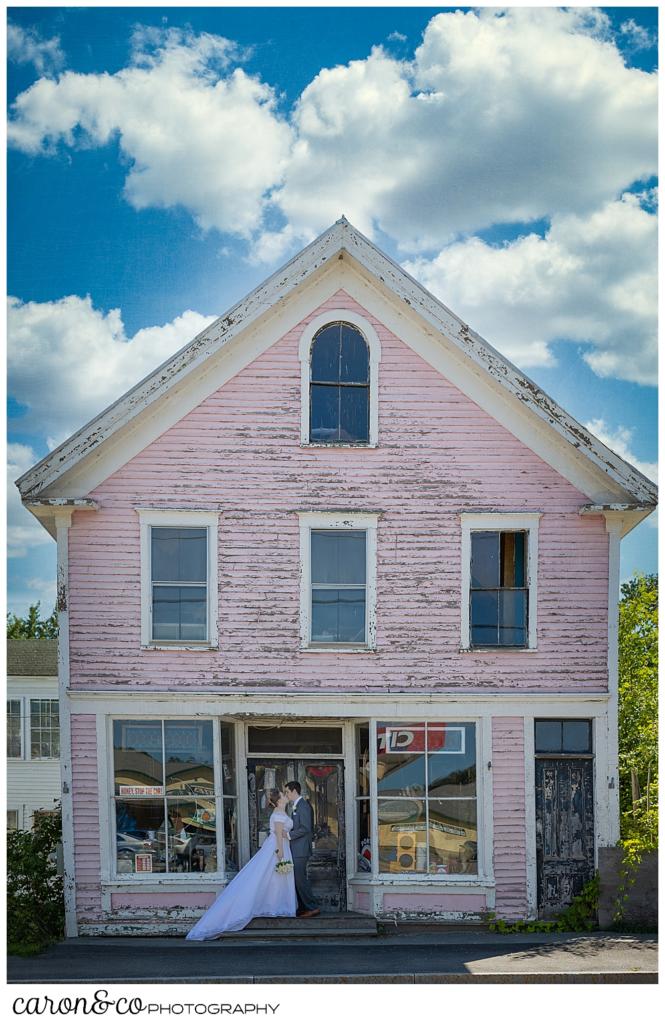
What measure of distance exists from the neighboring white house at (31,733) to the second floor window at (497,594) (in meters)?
6.93

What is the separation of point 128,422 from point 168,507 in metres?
1.01

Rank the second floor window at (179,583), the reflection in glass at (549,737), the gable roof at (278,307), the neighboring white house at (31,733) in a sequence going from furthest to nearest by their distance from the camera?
the neighboring white house at (31,733) < the reflection in glass at (549,737) < the second floor window at (179,583) < the gable roof at (278,307)

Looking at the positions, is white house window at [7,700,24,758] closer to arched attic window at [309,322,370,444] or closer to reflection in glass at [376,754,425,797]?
reflection in glass at [376,754,425,797]

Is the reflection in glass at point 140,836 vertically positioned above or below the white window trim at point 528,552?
below

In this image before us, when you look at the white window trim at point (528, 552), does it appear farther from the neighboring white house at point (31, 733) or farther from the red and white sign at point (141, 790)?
the neighboring white house at point (31, 733)

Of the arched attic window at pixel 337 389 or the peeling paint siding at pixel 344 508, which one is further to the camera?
the arched attic window at pixel 337 389

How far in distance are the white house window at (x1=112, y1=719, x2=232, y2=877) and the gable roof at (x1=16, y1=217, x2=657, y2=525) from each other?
2759 millimetres

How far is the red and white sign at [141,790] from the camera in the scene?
487 inches

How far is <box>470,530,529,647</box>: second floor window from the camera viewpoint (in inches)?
496

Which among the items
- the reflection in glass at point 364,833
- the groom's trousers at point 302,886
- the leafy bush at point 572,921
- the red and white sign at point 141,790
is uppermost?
the red and white sign at point 141,790

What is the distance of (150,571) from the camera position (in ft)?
40.8

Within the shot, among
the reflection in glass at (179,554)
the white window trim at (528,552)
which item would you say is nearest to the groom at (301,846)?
the white window trim at (528,552)

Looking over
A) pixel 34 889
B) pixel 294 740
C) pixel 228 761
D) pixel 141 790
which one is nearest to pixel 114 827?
pixel 141 790

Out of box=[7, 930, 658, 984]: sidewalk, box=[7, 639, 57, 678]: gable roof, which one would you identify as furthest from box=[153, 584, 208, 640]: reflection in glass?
box=[7, 639, 57, 678]: gable roof
